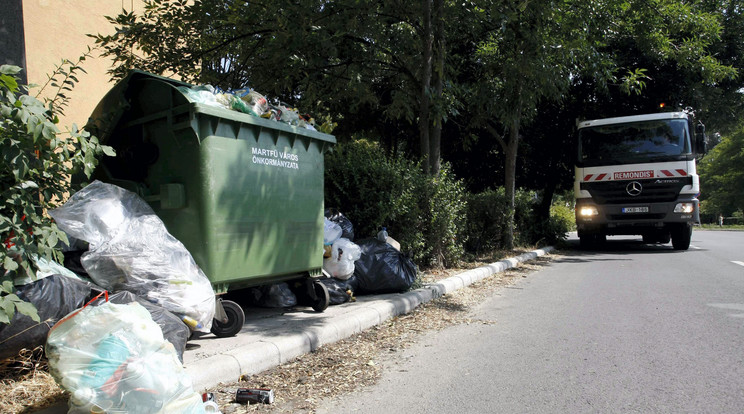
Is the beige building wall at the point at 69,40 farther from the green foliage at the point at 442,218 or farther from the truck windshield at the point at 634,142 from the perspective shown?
the truck windshield at the point at 634,142

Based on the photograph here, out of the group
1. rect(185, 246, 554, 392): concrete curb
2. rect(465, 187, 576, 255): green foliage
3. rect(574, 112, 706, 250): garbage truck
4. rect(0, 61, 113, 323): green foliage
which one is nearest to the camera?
rect(0, 61, 113, 323): green foliage

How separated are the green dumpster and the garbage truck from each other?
920cm

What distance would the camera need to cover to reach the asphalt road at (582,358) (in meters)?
2.96

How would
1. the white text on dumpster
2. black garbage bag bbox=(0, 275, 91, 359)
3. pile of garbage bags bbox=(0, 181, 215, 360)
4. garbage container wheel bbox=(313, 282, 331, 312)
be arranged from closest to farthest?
black garbage bag bbox=(0, 275, 91, 359)
pile of garbage bags bbox=(0, 181, 215, 360)
the white text on dumpster
garbage container wheel bbox=(313, 282, 331, 312)

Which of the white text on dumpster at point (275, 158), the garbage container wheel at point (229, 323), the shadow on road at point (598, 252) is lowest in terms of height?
the shadow on road at point (598, 252)

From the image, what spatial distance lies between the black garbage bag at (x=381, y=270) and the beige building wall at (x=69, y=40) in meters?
5.36

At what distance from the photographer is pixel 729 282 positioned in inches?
283

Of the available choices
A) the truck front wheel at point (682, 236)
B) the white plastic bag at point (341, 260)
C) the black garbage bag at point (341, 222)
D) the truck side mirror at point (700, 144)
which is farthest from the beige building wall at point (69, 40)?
the truck front wheel at point (682, 236)

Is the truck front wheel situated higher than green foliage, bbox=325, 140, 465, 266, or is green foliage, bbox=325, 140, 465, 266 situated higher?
green foliage, bbox=325, 140, 465, 266

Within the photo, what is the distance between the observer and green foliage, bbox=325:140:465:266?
260 inches

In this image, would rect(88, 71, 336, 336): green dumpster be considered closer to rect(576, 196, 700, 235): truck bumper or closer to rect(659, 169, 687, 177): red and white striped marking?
rect(576, 196, 700, 235): truck bumper

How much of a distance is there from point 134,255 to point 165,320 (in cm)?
58

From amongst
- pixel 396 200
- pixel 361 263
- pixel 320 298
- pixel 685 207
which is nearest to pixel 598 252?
pixel 685 207

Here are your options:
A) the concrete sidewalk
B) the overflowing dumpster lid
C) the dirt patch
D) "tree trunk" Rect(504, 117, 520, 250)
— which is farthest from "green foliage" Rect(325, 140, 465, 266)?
"tree trunk" Rect(504, 117, 520, 250)
